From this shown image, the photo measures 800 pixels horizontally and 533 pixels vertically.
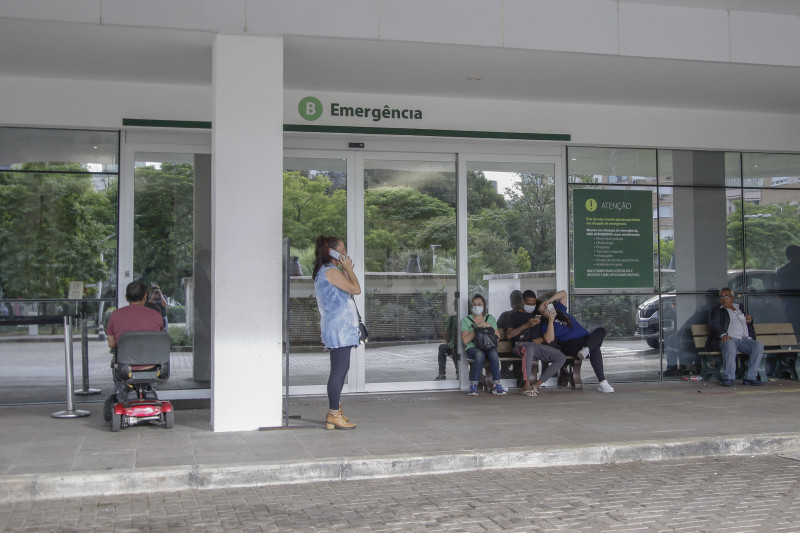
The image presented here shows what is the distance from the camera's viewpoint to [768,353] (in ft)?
39.9

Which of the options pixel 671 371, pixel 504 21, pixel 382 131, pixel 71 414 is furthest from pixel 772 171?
pixel 71 414

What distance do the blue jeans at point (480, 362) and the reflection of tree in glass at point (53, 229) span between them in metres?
4.62

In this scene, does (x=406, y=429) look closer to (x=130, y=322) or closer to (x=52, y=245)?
(x=130, y=322)

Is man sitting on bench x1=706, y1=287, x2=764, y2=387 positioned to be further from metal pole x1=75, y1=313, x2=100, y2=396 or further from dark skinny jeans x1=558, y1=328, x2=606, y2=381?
metal pole x1=75, y1=313, x2=100, y2=396

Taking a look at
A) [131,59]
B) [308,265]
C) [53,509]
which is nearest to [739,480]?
[53,509]

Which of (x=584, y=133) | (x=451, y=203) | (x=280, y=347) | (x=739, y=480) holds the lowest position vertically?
(x=739, y=480)

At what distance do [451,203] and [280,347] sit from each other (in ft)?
13.3

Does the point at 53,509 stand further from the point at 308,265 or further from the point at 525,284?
the point at 525,284

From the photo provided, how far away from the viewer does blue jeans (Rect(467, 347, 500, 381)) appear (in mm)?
10523

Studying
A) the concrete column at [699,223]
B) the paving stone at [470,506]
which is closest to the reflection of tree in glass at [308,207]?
the paving stone at [470,506]

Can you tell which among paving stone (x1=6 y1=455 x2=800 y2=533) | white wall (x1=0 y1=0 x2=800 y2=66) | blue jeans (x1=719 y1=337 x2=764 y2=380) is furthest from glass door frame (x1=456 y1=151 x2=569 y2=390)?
paving stone (x1=6 y1=455 x2=800 y2=533)

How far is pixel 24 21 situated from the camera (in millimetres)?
7672

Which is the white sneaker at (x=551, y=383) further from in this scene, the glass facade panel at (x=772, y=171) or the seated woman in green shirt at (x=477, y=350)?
the glass facade panel at (x=772, y=171)

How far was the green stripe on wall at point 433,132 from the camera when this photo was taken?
10.4 meters
